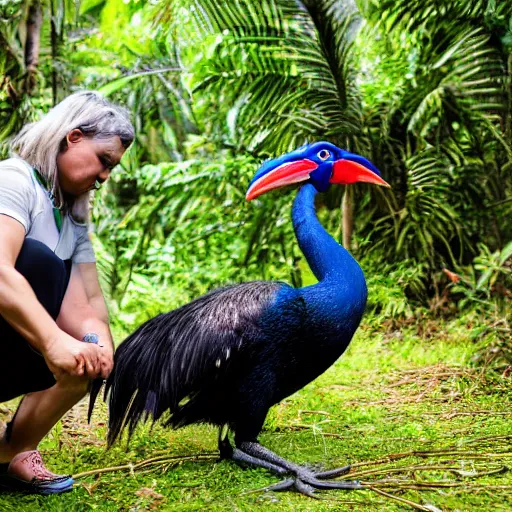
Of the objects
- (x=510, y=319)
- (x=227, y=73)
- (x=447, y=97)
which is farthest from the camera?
(x=227, y=73)

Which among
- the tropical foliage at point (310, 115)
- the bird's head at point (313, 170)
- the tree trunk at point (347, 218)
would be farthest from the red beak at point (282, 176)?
the tree trunk at point (347, 218)

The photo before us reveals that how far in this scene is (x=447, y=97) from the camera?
5.28m

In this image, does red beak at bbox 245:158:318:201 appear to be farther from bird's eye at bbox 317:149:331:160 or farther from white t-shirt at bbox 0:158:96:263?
white t-shirt at bbox 0:158:96:263

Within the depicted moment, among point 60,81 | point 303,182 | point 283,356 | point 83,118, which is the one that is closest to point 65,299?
point 83,118

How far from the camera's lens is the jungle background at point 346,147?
4480mm

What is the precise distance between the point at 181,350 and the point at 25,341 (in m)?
0.66

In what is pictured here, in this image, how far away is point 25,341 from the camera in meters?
2.19

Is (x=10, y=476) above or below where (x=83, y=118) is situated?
below

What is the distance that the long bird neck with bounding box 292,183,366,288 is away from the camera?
2.72m

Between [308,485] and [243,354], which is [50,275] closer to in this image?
[243,354]

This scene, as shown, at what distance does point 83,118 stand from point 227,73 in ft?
11.6

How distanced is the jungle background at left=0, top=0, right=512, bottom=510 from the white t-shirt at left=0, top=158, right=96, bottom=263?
1.28 meters

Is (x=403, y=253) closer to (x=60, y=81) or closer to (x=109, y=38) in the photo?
(x=60, y=81)

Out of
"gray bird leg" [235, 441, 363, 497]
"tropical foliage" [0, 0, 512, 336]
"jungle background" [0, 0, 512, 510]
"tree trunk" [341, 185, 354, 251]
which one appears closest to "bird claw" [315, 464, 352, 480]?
"gray bird leg" [235, 441, 363, 497]
